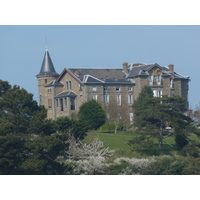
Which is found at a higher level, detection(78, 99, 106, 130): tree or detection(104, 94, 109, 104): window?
detection(104, 94, 109, 104): window

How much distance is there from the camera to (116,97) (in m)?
63.5

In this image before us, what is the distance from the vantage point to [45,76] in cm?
6694

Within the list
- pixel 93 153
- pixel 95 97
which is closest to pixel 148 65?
pixel 95 97

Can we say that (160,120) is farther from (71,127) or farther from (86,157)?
(86,157)

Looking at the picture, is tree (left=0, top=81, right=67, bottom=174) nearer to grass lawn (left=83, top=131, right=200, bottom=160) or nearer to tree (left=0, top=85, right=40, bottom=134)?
tree (left=0, top=85, right=40, bottom=134)

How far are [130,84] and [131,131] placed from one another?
27.0 ft

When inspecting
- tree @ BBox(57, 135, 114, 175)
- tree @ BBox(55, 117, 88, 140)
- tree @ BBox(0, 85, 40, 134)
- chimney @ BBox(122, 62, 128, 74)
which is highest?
chimney @ BBox(122, 62, 128, 74)

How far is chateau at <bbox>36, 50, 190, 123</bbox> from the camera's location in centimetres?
6231

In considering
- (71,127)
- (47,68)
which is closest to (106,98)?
(47,68)

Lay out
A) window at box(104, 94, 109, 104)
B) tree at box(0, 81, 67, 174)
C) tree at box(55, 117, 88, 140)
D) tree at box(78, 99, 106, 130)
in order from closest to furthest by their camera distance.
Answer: tree at box(0, 81, 67, 174)
tree at box(55, 117, 88, 140)
tree at box(78, 99, 106, 130)
window at box(104, 94, 109, 104)

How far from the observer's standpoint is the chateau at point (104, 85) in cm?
6231

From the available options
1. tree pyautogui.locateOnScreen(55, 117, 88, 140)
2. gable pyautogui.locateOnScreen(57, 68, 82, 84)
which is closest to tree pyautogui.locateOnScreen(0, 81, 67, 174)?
tree pyautogui.locateOnScreen(55, 117, 88, 140)

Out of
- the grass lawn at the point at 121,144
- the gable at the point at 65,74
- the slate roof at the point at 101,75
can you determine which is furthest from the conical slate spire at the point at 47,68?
the grass lawn at the point at 121,144

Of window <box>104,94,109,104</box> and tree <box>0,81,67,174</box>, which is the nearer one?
tree <box>0,81,67,174</box>
